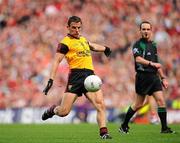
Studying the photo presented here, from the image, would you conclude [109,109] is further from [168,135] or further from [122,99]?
[168,135]

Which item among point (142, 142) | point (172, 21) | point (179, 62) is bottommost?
point (142, 142)

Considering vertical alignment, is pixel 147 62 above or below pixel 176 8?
below

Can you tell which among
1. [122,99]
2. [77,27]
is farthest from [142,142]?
[122,99]

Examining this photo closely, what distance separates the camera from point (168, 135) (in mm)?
12891

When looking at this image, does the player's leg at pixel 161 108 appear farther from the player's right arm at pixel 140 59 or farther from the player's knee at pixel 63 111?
the player's knee at pixel 63 111

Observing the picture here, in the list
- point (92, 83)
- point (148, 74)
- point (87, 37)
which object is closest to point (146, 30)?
point (148, 74)

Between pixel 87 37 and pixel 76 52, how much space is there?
1563 centimetres

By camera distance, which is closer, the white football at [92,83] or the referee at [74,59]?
the white football at [92,83]

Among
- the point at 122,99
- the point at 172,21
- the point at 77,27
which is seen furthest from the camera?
the point at 172,21

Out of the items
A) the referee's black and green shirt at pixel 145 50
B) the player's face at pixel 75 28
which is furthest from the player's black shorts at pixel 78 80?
the referee's black and green shirt at pixel 145 50

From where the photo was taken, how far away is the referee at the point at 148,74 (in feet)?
46.0

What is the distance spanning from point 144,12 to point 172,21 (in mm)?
1336

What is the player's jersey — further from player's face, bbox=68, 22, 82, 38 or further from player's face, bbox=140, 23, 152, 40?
player's face, bbox=140, 23, 152, 40

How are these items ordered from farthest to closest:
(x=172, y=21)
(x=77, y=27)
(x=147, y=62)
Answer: (x=172, y=21) → (x=147, y=62) → (x=77, y=27)
